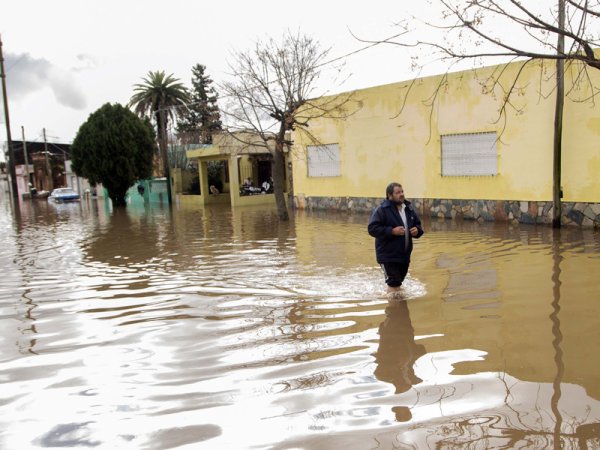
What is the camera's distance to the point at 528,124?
1471 centimetres

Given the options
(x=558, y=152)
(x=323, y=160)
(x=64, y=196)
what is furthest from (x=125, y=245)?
(x=64, y=196)

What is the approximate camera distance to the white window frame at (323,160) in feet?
71.8

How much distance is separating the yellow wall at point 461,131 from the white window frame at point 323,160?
263 millimetres

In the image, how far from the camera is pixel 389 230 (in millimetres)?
6777

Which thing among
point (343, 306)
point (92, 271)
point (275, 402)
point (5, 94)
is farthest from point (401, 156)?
point (5, 94)

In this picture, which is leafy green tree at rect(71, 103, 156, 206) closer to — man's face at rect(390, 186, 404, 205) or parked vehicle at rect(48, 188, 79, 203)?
parked vehicle at rect(48, 188, 79, 203)

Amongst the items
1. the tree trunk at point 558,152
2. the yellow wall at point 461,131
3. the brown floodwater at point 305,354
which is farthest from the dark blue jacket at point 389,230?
the tree trunk at point 558,152

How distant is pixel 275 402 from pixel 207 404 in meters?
0.49

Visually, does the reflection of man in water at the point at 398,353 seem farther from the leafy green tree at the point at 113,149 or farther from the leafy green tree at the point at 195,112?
the leafy green tree at the point at 113,149

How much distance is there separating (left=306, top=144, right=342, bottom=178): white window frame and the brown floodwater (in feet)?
38.7

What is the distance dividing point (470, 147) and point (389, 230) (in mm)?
10633

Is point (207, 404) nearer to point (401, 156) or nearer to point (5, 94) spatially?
point (401, 156)

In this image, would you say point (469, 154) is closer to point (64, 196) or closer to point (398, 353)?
point (398, 353)

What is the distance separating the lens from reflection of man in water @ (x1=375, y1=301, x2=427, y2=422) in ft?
14.2
